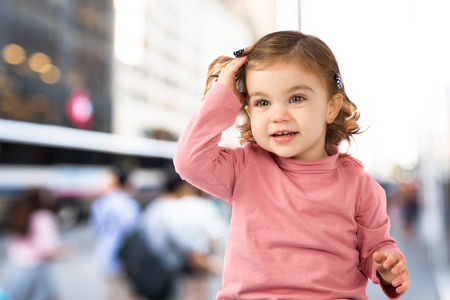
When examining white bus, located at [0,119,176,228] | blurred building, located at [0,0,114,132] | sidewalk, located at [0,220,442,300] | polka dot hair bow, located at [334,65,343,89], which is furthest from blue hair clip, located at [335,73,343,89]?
blurred building, located at [0,0,114,132]

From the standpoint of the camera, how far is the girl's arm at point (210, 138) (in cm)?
75

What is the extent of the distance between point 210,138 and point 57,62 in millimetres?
5910

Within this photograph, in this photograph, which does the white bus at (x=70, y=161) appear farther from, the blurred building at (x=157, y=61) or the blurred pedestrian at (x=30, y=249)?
the blurred pedestrian at (x=30, y=249)

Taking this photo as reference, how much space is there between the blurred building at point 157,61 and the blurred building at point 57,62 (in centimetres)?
33

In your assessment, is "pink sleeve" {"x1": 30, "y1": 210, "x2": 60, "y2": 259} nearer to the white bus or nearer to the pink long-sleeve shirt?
the white bus

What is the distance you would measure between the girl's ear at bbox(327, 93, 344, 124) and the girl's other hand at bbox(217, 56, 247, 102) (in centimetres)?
19

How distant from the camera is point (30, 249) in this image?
9.91ft

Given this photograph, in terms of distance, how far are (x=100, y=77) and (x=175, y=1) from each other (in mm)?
2212

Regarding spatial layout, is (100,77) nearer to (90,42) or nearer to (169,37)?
(90,42)

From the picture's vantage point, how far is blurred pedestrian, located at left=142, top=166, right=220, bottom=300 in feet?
9.21

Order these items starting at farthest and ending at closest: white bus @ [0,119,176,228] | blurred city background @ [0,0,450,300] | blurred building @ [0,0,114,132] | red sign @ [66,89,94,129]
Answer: red sign @ [66,89,94,129], blurred building @ [0,0,114,132], white bus @ [0,119,176,228], blurred city background @ [0,0,450,300]

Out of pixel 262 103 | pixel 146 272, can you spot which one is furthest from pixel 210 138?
pixel 146 272

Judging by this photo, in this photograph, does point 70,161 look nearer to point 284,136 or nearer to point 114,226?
point 114,226

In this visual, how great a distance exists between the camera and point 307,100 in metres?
0.78
